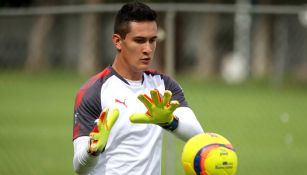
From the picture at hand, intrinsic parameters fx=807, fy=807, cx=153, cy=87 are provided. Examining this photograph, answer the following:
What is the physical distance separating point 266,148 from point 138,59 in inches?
353

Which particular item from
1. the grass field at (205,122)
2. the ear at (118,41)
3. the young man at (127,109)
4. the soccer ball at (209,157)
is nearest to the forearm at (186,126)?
the young man at (127,109)

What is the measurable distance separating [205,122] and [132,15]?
10991mm

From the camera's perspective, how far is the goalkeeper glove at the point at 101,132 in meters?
5.09

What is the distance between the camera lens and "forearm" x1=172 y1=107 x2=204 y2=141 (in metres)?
5.84

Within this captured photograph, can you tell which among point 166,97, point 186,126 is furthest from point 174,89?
point 166,97

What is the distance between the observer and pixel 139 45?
5820 mm

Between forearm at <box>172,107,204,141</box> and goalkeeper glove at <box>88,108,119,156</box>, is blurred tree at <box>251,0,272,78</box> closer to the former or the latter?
forearm at <box>172,107,204,141</box>

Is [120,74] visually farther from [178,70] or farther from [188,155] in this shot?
[178,70]

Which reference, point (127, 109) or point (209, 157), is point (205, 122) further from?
point (209, 157)

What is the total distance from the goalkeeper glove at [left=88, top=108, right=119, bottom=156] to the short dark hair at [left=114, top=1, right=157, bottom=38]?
932 mm

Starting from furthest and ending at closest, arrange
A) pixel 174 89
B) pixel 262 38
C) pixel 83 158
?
pixel 262 38, pixel 174 89, pixel 83 158

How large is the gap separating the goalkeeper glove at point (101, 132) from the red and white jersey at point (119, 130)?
0.47 meters

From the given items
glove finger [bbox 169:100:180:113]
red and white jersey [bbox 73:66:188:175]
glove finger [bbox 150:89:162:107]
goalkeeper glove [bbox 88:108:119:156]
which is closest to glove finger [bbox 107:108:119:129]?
goalkeeper glove [bbox 88:108:119:156]

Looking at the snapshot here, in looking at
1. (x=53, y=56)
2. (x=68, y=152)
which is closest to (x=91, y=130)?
(x=68, y=152)
